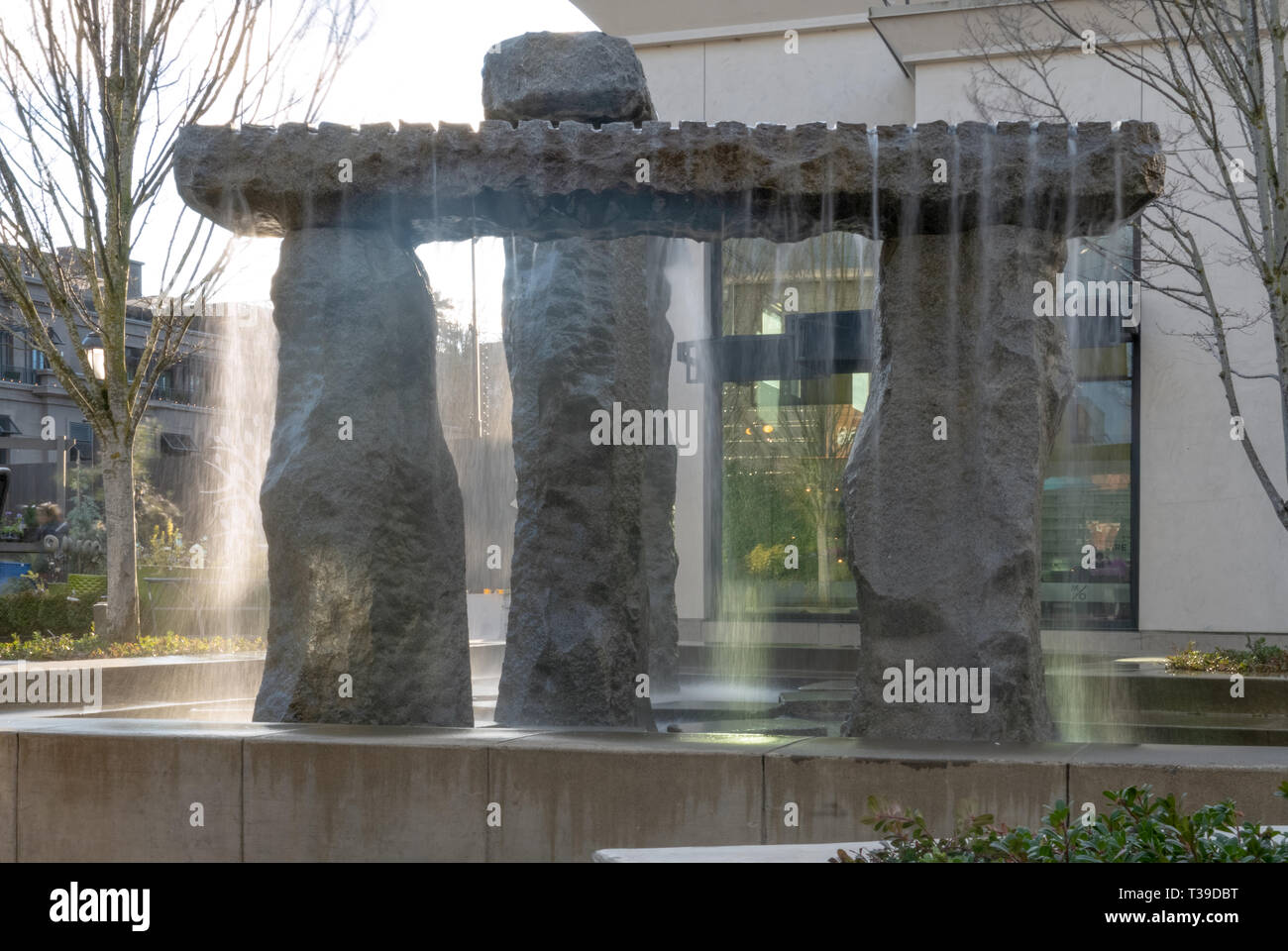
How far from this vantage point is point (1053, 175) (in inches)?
255

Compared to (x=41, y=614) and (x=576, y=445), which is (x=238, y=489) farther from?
(x=576, y=445)

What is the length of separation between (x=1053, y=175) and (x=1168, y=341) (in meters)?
10.4

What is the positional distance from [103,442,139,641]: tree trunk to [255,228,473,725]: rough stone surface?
19.0 ft

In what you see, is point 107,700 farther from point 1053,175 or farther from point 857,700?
point 1053,175

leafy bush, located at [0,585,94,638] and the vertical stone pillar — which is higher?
the vertical stone pillar

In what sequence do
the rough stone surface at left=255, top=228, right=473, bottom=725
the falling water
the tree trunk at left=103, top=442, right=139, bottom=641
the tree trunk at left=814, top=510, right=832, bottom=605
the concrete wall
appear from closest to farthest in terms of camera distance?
1. the rough stone surface at left=255, top=228, right=473, bottom=725
2. the falling water
3. the tree trunk at left=103, top=442, right=139, bottom=641
4. the concrete wall
5. the tree trunk at left=814, top=510, right=832, bottom=605

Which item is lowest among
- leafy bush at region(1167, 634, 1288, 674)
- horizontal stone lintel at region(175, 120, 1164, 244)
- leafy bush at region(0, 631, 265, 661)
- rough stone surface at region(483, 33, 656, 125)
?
leafy bush at region(1167, 634, 1288, 674)

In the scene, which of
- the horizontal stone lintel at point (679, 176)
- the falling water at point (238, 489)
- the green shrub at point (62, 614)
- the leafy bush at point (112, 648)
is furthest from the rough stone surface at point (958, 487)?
the green shrub at point (62, 614)

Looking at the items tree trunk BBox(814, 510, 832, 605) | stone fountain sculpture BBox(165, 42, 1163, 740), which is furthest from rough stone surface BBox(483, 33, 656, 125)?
tree trunk BBox(814, 510, 832, 605)

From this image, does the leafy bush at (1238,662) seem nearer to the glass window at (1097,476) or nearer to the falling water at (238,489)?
the glass window at (1097,476)

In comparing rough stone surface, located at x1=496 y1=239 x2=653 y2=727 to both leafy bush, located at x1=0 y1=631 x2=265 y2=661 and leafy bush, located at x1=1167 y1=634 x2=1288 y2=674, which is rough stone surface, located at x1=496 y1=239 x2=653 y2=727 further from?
leafy bush, located at x1=1167 y1=634 x2=1288 y2=674

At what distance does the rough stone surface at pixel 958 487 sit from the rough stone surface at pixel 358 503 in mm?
2135

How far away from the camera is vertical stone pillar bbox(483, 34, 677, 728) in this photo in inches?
318
